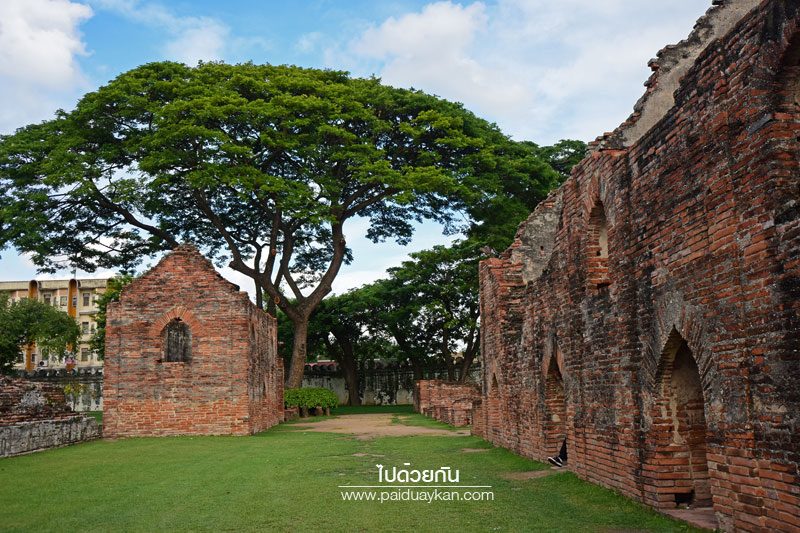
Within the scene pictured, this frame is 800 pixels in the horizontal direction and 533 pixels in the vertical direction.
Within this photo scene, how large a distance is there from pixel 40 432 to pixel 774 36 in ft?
48.4

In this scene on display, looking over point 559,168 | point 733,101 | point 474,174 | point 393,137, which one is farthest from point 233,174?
point 733,101

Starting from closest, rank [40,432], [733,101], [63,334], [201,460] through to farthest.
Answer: [733,101] → [201,460] → [40,432] → [63,334]

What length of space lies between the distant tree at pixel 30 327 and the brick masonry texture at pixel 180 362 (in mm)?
20428

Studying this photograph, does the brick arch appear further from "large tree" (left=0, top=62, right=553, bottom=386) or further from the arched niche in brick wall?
the arched niche in brick wall

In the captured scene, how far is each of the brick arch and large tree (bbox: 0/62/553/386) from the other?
664 cm

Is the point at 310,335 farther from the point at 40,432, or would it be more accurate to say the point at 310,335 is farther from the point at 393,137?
the point at 40,432

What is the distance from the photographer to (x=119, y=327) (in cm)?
1953

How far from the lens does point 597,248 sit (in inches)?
376

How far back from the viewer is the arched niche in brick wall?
7.33 metres

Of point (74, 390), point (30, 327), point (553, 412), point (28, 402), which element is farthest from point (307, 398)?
point (553, 412)

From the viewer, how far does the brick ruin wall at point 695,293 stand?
531 centimetres

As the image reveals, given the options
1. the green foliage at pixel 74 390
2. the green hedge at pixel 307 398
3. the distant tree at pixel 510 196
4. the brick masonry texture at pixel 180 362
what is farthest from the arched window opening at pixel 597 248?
the green foliage at pixel 74 390

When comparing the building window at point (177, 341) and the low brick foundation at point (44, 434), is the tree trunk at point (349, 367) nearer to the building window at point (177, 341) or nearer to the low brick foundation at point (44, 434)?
the building window at point (177, 341)

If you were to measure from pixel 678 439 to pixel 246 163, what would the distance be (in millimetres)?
21258
